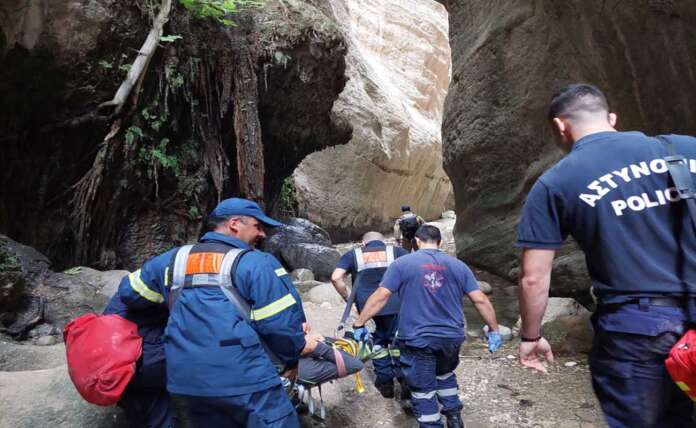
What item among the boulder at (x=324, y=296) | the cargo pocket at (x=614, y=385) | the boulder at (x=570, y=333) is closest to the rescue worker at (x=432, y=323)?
the cargo pocket at (x=614, y=385)

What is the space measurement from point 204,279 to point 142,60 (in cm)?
619

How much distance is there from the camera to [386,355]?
4121mm

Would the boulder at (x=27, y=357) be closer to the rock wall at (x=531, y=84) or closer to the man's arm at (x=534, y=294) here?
the man's arm at (x=534, y=294)

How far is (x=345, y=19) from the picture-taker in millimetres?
22141

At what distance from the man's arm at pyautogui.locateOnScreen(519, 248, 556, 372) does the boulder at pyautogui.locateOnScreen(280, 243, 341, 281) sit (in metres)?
9.76

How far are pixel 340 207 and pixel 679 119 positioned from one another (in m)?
17.2

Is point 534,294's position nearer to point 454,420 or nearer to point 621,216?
point 621,216

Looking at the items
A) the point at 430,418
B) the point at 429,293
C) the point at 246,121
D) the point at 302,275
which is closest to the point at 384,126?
the point at 302,275

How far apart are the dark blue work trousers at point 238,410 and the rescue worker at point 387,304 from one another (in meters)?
2.05

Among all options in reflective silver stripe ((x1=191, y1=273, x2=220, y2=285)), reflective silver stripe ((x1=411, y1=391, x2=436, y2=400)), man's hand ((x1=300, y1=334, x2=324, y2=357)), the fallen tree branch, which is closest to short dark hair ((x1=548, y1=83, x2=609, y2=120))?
reflective silver stripe ((x1=191, y1=273, x2=220, y2=285))

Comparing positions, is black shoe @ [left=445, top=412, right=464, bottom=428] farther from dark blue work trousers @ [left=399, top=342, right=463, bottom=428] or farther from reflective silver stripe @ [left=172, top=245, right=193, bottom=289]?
reflective silver stripe @ [left=172, top=245, right=193, bottom=289]

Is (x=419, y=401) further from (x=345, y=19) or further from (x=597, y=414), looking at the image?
(x=345, y=19)

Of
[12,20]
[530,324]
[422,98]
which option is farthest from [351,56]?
[530,324]

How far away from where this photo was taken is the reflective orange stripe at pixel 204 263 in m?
2.13
